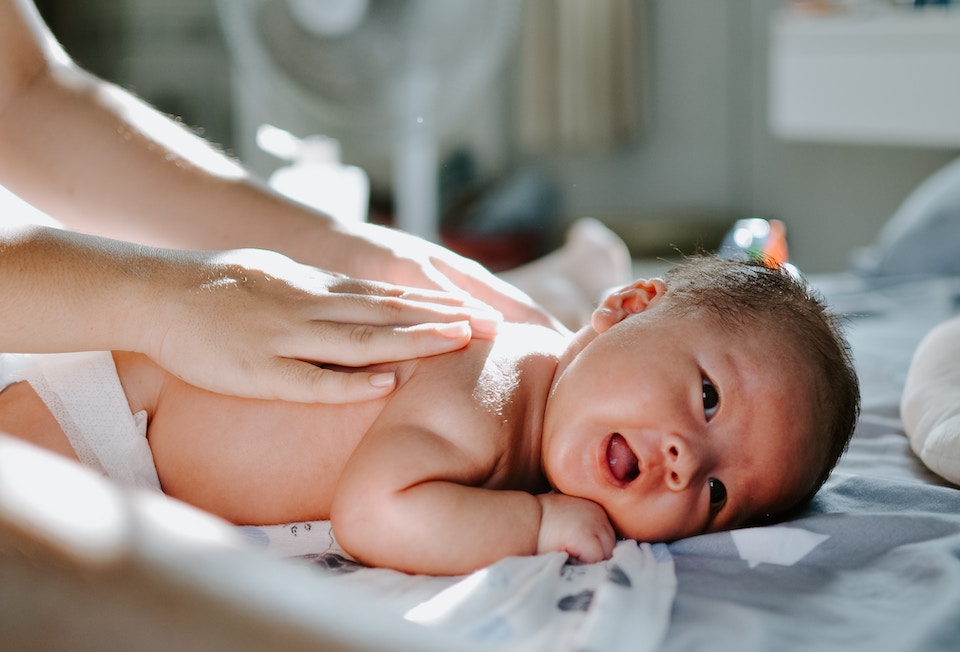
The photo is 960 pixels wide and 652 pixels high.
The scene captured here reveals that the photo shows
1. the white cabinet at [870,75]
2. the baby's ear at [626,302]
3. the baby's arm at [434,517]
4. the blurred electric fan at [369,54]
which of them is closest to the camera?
the baby's arm at [434,517]

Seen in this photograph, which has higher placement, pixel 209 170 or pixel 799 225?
pixel 209 170

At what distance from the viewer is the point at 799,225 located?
3.78 meters

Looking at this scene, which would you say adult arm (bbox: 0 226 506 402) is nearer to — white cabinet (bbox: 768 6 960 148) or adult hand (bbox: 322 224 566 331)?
adult hand (bbox: 322 224 566 331)

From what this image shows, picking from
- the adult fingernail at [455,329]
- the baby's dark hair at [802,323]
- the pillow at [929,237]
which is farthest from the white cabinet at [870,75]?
the adult fingernail at [455,329]

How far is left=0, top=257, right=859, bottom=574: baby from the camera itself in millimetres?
845

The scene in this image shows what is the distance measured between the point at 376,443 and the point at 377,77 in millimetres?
2061

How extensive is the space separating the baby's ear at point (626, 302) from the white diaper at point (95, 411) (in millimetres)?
466

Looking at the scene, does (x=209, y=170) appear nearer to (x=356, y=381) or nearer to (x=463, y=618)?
(x=356, y=381)

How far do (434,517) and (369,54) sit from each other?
2109mm

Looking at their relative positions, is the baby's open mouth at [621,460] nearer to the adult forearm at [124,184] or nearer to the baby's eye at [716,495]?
the baby's eye at [716,495]

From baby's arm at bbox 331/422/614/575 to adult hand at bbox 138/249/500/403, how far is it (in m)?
0.07

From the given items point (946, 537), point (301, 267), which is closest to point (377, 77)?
point (301, 267)

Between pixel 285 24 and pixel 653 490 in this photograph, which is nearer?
pixel 653 490

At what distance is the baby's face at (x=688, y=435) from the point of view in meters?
0.90
